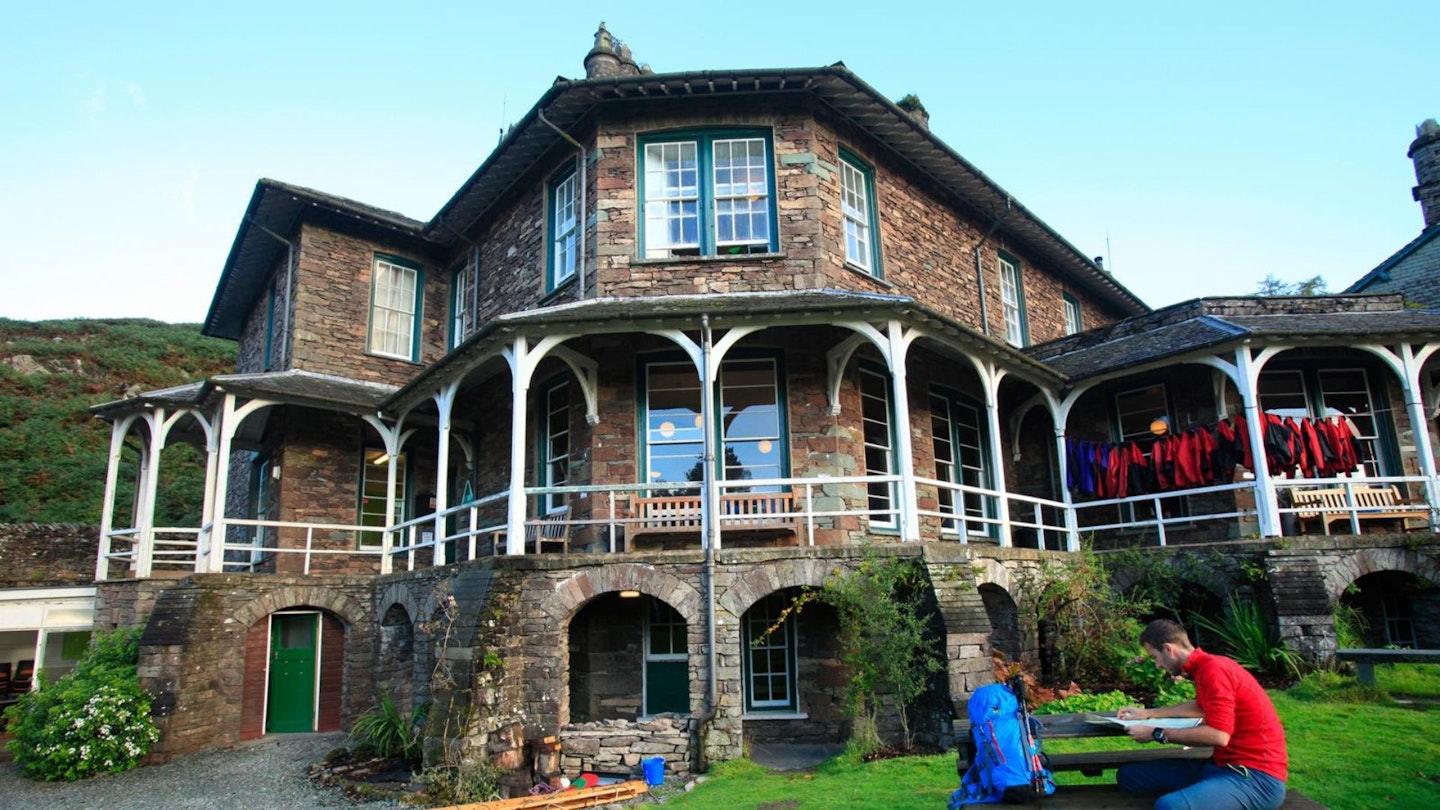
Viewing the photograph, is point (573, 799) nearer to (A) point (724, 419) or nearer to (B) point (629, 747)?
(B) point (629, 747)

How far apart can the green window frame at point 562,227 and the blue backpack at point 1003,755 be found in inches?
394

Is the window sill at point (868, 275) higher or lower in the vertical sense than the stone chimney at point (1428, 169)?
lower

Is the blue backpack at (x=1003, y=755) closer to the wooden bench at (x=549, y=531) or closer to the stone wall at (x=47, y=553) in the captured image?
the wooden bench at (x=549, y=531)

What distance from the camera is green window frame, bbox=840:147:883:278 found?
Answer: 14.4 meters

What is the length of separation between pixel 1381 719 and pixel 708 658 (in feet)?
22.2

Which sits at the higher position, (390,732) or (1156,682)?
(1156,682)

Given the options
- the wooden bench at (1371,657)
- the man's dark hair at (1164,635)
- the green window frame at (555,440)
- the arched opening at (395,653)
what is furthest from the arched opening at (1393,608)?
the arched opening at (395,653)

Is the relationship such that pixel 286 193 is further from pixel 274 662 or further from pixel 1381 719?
pixel 1381 719

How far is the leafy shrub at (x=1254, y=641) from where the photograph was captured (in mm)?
11173

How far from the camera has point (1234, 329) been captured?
13.2 m

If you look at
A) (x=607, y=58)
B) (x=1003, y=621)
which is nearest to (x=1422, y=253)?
(x=1003, y=621)

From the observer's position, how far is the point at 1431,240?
22000 millimetres

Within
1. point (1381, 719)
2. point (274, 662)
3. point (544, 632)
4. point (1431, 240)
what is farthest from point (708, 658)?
point (1431, 240)

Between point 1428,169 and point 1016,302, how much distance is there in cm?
1351
